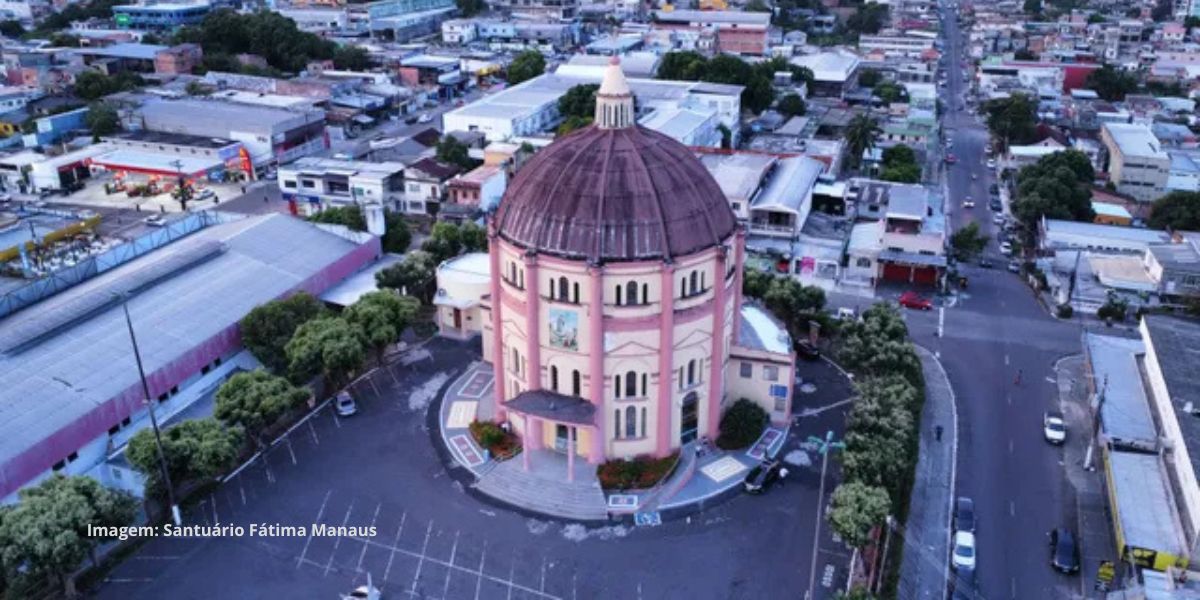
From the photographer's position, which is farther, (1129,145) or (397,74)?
(397,74)

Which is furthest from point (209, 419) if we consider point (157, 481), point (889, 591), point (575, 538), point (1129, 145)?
point (1129, 145)

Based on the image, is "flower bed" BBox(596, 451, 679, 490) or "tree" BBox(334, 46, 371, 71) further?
"tree" BBox(334, 46, 371, 71)

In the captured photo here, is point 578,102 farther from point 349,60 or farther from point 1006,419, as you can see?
point 1006,419

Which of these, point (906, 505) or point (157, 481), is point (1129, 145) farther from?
point (157, 481)

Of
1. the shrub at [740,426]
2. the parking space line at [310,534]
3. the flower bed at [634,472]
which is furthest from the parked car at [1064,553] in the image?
the parking space line at [310,534]

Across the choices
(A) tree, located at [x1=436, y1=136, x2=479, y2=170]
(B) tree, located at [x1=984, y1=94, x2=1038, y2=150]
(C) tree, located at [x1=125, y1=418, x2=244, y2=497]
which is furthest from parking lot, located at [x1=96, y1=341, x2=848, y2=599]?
(B) tree, located at [x1=984, y1=94, x2=1038, y2=150]

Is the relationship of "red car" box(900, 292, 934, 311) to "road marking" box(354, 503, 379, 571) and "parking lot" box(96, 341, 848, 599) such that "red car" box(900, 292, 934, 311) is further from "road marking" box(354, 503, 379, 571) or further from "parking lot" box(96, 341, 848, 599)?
"road marking" box(354, 503, 379, 571)
